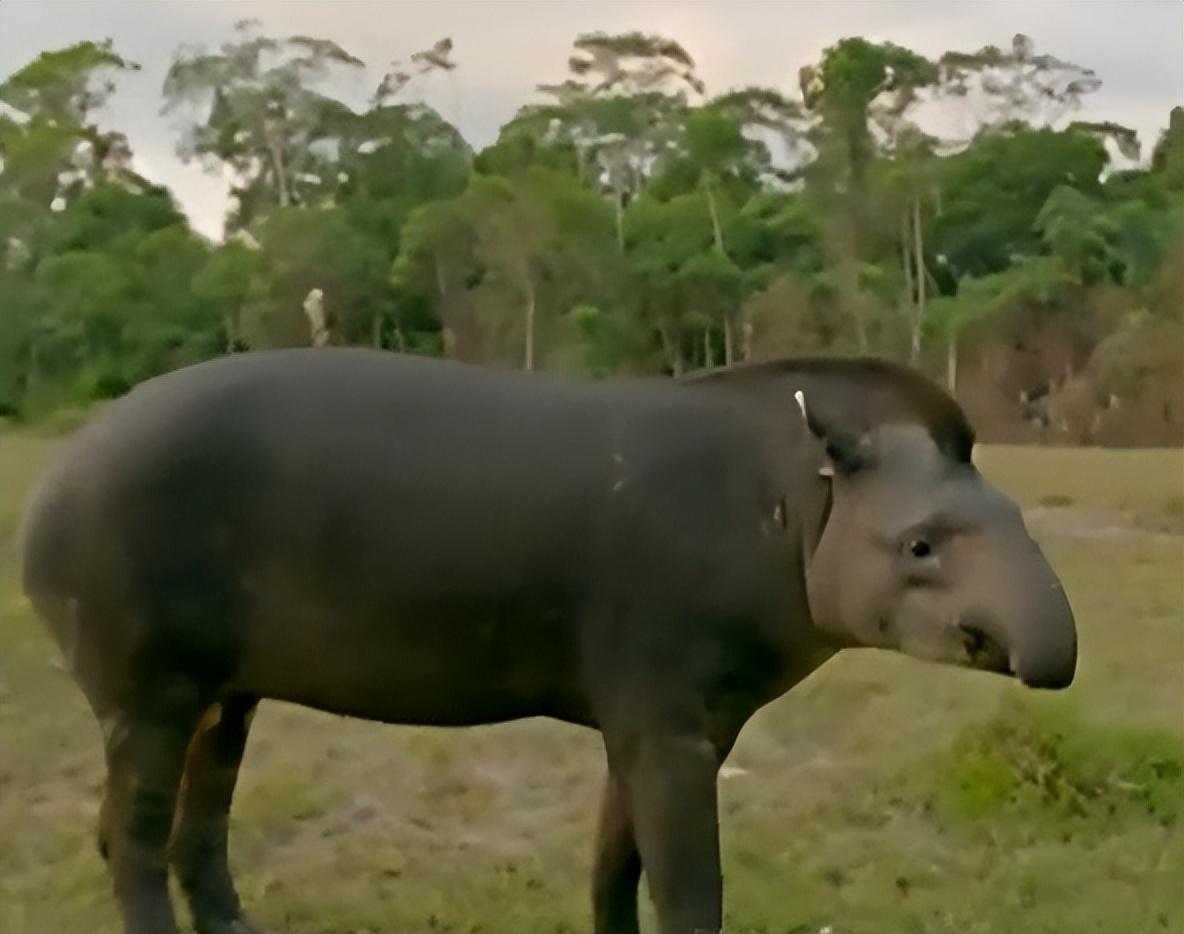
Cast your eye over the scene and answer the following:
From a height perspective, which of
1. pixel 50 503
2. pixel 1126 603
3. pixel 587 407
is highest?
pixel 587 407

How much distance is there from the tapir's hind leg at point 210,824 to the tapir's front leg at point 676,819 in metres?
0.81

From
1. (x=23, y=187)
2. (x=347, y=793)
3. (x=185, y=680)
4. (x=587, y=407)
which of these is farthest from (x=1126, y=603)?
(x=23, y=187)

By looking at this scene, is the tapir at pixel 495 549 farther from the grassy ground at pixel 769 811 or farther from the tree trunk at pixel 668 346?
the tree trunk at pixel 668 346

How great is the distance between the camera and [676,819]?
2.11 meters

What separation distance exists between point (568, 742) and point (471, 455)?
6.69 ft

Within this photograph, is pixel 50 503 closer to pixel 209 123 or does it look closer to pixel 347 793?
pixel 347 793

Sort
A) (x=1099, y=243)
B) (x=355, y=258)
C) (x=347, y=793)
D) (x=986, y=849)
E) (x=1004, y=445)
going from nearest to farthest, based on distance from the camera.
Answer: (x=986, y=849) < (x=347, y=793) < (x=355, y=258) < (x=1004, y=445) < (x=1099, y=243)

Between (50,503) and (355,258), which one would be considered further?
(355,258)

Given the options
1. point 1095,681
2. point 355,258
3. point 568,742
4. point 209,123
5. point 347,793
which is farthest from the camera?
point 209,123

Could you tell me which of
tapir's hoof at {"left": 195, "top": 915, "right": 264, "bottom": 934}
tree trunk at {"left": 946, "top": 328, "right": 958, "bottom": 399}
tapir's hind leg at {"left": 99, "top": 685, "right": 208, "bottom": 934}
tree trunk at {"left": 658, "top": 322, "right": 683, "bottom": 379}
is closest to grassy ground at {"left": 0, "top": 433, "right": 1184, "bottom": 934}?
tapir's hoof at {"left": 195, "top": 915, "right": 264, "bottom": 934}

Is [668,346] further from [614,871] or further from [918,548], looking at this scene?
[918,548]

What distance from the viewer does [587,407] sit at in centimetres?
223

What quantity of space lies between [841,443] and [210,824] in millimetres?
1434

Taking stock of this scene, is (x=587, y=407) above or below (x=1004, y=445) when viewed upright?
above
